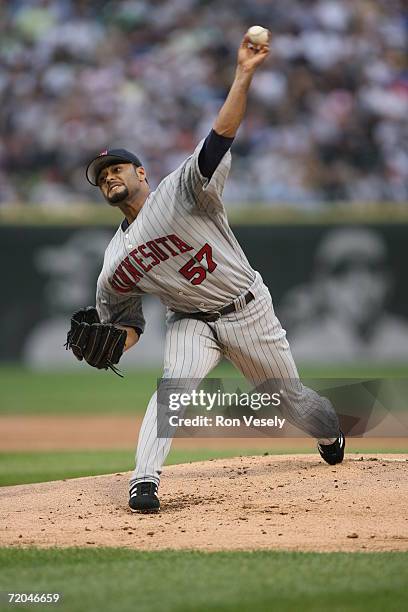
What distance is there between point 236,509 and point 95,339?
1031 mm

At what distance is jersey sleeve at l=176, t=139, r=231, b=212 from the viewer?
4332mm

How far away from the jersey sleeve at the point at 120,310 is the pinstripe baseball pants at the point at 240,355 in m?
0.22

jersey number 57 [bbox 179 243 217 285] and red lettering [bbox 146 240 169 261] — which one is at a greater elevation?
red lettering [bbox 146 240 169 261]

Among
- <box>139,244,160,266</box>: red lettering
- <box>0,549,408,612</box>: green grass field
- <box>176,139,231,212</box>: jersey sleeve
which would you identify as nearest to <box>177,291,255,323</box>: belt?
<box>139,244,160,266</box>: red lettering

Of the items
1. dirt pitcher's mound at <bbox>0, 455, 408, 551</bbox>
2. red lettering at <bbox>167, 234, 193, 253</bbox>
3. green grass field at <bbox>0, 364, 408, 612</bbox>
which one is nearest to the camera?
green grass field at <bbox>0, 364, 408, 612</bbox>

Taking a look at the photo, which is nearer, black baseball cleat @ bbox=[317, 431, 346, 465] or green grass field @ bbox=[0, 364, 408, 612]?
green grass field @ bbox=[0, 364, 408, 612]

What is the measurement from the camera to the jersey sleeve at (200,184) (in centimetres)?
433

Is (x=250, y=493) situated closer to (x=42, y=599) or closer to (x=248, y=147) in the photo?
(x=42, y=599)

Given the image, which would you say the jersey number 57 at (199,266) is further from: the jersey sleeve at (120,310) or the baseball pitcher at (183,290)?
the jersey sleeve at (120,310)

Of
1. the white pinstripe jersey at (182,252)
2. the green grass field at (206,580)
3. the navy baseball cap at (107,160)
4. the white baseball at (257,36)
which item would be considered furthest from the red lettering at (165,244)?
the green grass field at (206,580)

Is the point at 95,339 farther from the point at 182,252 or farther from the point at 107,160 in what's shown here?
the point at 107,160

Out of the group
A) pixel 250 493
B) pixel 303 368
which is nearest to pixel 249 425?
pixel 250 493

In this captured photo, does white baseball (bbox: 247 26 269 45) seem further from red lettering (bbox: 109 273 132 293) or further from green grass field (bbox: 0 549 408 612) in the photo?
green grass field (bbox: 0 549 408 612)

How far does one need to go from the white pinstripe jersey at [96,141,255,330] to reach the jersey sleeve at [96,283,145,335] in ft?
0.62
